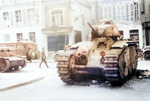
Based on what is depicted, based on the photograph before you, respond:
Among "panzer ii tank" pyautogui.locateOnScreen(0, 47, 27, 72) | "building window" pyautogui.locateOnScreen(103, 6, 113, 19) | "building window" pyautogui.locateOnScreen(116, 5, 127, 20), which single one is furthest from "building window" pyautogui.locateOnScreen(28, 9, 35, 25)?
"building window" pyautogui.locateOnScreen(116, 5, 127, 20)

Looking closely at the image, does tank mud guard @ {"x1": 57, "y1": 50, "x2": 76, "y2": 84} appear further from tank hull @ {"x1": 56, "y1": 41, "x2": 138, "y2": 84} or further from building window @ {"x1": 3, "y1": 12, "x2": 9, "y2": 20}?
building window @ {"x1": 3, "y1": 12, "x2": 9, "y2": 20}

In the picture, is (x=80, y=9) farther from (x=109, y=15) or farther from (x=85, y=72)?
(x=85, y=72)

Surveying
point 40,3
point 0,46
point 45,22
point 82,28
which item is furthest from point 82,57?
point 0,46

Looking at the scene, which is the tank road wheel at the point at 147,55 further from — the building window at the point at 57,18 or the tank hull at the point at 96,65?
the building window at the point at 57,18

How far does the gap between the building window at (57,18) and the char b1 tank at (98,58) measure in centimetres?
83

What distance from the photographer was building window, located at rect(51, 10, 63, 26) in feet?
22.5

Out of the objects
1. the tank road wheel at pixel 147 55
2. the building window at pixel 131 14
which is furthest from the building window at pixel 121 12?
the tank road wheel at pixel 147 55

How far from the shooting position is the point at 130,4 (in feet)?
19.7

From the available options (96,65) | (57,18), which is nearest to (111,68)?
(96,65)

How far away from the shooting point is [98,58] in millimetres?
6391

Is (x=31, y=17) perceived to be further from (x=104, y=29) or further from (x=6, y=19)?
(x=104, y=29)

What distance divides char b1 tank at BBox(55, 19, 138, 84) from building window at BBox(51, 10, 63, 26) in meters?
0.83

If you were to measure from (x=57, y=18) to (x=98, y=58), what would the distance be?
1.78 metres

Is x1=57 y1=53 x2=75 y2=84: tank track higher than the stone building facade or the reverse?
the reverse
